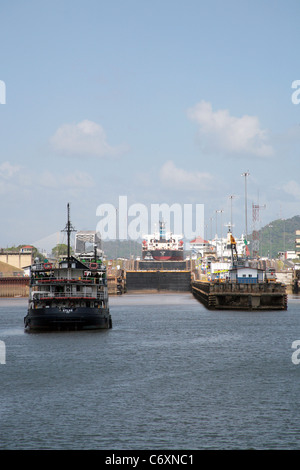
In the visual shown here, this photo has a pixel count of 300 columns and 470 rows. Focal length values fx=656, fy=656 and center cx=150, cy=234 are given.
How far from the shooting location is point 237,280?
112188mm

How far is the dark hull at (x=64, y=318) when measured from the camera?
6994 cm

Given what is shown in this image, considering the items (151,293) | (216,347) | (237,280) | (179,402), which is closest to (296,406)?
(179,402)

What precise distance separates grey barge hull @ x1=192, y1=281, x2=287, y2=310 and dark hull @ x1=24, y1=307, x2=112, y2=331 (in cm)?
3890

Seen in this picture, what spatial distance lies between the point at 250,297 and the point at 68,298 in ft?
138

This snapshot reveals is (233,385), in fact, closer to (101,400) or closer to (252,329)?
(101,400)

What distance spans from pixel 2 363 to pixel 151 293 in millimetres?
143201

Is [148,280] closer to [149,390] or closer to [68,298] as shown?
[68,298]

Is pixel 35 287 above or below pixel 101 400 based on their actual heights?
above

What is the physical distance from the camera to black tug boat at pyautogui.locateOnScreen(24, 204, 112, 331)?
70.2 metres

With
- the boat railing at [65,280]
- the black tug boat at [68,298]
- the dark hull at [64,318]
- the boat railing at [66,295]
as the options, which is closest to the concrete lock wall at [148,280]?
the black tug boat at [68,298]

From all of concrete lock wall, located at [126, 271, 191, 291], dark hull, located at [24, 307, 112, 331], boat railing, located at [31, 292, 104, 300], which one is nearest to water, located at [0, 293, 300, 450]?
dark hull, located at [24, 307, 112, 331]

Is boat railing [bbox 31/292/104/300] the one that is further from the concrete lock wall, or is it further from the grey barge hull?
the concrete lock wall
